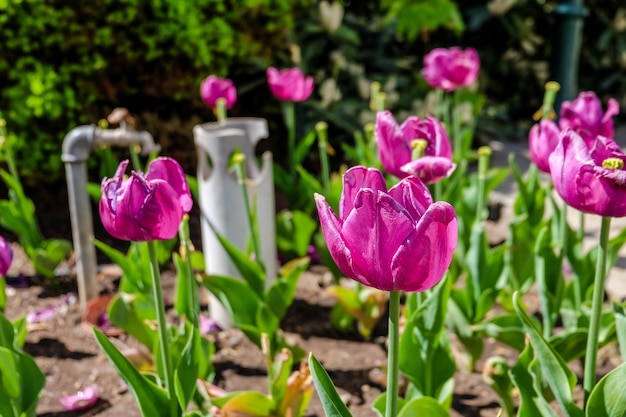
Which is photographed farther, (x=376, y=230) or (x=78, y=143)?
(x=78, y=143)

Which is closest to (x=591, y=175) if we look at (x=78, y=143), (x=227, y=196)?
(x=227, y=196)

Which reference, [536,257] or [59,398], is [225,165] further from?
[536,257]

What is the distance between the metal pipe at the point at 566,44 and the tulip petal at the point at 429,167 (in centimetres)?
418

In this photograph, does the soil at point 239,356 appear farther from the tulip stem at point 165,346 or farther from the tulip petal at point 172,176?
the tulip petal at point 172,176

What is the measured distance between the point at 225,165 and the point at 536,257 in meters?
1.05

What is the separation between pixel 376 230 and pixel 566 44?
5023 millimetres

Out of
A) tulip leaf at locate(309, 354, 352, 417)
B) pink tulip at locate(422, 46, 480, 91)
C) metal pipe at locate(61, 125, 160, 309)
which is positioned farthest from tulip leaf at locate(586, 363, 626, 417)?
pink tulip at locate(422, 46, 480, 91)

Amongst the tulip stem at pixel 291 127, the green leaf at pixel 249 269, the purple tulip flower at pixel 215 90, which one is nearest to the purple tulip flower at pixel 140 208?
the green leaf at pixel 249 269

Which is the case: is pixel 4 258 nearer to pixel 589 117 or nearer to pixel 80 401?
pixel 80 401

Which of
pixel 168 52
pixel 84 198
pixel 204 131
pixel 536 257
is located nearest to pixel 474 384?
pixel 536 257

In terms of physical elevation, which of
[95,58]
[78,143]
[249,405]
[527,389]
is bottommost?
[249,405]

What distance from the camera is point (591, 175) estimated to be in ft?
4.16

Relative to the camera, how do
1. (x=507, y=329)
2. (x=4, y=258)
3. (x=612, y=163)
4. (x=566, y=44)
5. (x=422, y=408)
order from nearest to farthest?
(x=612, y=163) → (x=422, y=408) → (x=4, y=258) → (x=507, y=329) → (x=566, y=44)

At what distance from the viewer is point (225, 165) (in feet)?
8.20
